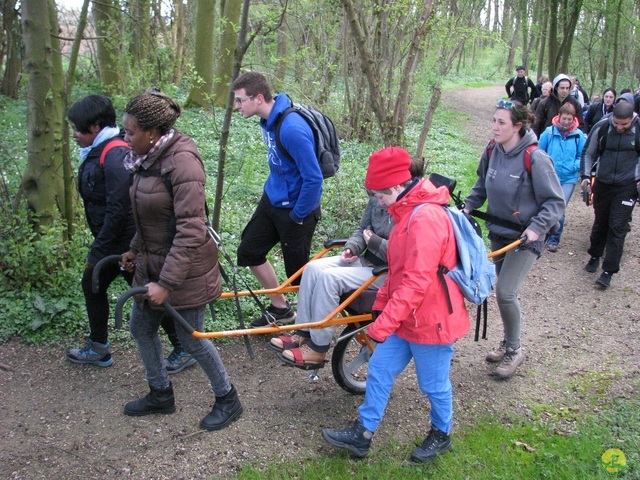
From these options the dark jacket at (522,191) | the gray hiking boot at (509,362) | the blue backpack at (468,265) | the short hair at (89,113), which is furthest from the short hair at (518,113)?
the short hair at (89,113)

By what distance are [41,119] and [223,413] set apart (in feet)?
10.5

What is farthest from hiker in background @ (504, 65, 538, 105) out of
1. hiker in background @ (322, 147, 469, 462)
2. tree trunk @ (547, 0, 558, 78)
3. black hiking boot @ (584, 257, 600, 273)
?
hiker in background @ (322, 147, 469, 462)

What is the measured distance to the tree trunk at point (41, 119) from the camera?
5047mm

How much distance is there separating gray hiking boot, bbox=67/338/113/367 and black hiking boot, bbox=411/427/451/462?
253 cm

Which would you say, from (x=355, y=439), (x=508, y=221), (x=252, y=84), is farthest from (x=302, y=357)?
(x=252, y=84)

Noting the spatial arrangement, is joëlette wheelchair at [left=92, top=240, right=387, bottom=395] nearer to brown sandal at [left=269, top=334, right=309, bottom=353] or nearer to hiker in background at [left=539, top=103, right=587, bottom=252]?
brown sandal at [left=269, top=334, right=309, bottom=353]

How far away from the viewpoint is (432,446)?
3867 millimetres

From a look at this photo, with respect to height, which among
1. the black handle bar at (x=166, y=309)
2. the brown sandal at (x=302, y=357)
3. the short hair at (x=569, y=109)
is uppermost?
the short hair at (x=569, y=109)

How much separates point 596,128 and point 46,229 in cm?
644

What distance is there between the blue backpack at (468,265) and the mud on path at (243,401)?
122 centimetres

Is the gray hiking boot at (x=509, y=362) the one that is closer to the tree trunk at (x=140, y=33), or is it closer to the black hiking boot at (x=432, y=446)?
the black hiking boot at (x=432, y=446)

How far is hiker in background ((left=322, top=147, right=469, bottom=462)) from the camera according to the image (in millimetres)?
3363

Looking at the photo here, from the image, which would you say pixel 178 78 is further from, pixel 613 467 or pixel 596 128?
pixel 613 467

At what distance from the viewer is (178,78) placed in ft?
51.3
